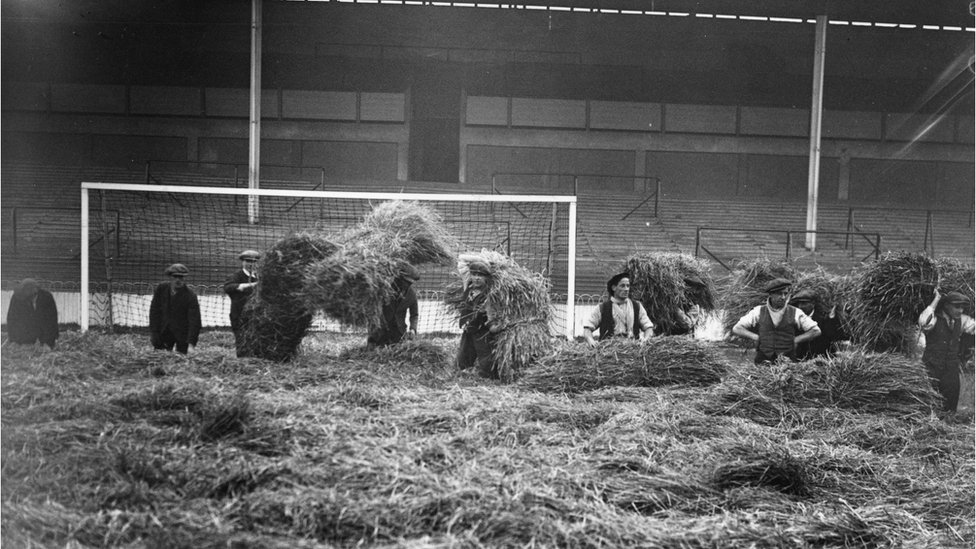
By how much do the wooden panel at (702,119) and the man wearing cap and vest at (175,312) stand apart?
814 cm

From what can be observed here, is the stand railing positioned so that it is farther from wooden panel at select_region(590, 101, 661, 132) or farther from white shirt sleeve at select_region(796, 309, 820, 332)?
white shirt sleeve at select_region(796, 309, 820, 332)

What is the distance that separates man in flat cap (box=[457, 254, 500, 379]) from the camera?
240 inches

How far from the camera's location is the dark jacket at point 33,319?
334cm

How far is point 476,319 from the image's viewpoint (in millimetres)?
6234

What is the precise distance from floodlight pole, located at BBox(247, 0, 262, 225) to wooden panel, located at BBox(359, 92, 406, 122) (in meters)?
0.91

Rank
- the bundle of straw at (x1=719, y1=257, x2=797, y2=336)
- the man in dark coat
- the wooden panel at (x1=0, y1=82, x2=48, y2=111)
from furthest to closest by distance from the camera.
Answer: the bundle of straw at (x1=719, y1=257, x2=797, y2=336), the man in dark coat, the wooden panel at (x1=0, y1=82, x2=48, y2=111)

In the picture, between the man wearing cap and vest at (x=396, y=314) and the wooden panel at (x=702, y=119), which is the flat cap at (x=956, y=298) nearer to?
the man wearing cap and vest at (x=396, y=314)

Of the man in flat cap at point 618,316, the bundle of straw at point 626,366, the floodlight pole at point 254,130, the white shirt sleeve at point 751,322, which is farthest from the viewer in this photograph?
the white shirt sleeve at point 751,322

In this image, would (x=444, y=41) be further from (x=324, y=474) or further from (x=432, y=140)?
(x=324, y=474)

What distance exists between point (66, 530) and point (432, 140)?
6.12m

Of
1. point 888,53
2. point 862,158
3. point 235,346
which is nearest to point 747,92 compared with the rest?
point 862,158

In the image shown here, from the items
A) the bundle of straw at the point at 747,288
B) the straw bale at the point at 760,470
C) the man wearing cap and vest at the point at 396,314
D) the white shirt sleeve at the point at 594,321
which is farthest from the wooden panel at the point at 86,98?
the bundle of straw at the point at 747,288

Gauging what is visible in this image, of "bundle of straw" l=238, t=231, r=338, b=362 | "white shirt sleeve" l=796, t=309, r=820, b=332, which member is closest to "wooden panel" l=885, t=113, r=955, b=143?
"white shirt sleeve" l=796, t=309, r=820, b=332

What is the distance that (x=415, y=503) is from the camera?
2834mm
